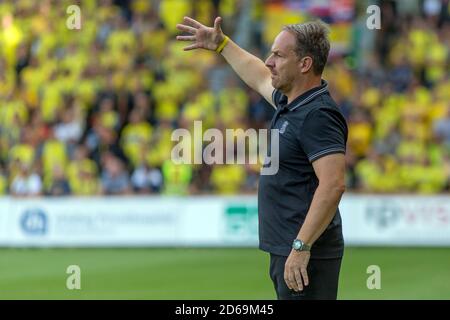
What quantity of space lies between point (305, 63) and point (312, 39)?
143 millimetres

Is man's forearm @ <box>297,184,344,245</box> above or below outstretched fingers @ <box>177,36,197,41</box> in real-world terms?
below

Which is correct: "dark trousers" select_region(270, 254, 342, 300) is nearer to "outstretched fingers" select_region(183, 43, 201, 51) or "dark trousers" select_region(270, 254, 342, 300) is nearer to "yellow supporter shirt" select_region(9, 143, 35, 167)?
"outstretched fingers" select_region(183, 43, 201, 51)

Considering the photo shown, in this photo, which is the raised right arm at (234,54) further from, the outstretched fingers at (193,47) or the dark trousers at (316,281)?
the dark trousers at (316,281)

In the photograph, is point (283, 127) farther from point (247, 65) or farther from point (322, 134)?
point (247, 65)

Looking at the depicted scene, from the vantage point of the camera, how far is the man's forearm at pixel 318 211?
5633 mm

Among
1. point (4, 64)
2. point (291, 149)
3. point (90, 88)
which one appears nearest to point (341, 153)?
point (291, 149)

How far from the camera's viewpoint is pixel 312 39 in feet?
19.2

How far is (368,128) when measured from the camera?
1938cm

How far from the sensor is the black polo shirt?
5.77 metres

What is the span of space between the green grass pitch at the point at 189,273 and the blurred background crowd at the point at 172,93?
181 cm

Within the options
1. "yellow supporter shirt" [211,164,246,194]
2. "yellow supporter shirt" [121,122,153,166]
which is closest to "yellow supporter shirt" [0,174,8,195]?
"yellow supporter shirt" [121,122,153,166]

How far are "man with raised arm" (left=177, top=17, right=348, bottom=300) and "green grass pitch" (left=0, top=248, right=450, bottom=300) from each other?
19.3ft
